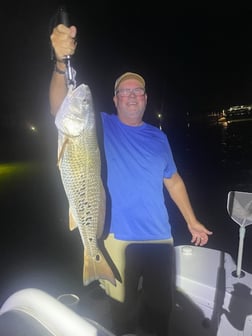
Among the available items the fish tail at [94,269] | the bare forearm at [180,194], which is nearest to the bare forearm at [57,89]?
the fish tail at [94,269]

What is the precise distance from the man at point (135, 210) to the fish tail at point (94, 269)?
0.52 metres

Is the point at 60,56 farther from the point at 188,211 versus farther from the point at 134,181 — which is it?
the point at 188,211

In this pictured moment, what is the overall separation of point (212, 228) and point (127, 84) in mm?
7981

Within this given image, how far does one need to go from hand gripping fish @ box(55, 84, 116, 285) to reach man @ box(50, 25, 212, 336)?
0.55 m

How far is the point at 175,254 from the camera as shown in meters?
3.30

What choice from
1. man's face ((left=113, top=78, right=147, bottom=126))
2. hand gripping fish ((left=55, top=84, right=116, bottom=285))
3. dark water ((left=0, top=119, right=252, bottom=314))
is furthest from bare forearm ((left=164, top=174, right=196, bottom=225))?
dark water ((left=0, top=119, right=252, bottom=314))

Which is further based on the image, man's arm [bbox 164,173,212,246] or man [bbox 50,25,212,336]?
man's arm [bbox 164,173,212,246]

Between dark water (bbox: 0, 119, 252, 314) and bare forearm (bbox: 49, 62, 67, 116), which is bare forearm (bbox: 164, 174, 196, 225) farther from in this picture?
dark water (bbox: 0, 119, 252, 314)

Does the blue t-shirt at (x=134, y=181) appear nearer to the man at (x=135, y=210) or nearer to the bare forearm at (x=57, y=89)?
the man at (x=135, y=210)

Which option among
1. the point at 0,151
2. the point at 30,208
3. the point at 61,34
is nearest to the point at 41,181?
the point at 30,208

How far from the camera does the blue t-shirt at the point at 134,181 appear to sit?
2.67m

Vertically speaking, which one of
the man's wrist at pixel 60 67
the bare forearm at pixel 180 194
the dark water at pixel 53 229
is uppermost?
the man's wrist at pixel 60 67

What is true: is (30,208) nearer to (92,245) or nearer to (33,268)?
(33,268)

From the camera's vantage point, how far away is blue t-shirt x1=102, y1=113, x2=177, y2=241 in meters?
2.67
